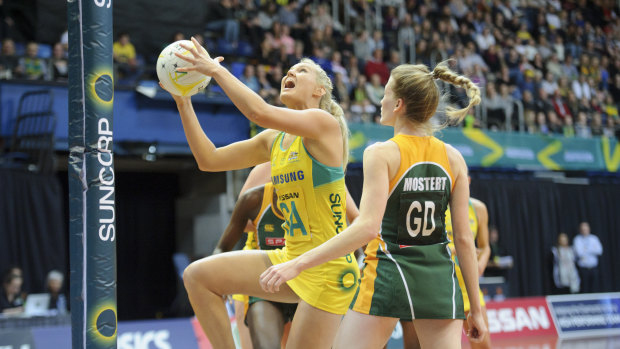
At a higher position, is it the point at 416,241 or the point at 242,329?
the point at 416,241

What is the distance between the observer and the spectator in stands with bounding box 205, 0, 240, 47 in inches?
520

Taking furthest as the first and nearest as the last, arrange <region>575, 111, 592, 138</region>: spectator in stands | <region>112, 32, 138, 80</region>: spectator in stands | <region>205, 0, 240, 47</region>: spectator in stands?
<region>575, 111, 592, 138</region>: spectator in stands < <region>205, 0, 240, 47</region>: spectator in stands < <region>112, 32, 138, 80</region>: spectator in stands

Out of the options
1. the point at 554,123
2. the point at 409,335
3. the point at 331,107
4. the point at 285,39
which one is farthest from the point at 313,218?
the point at 554,123

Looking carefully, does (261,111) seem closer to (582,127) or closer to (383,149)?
(383,149)

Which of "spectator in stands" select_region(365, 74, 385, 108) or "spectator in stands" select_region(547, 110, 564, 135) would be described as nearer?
"spectator in stands" select_region(365, 74, 385, 108)

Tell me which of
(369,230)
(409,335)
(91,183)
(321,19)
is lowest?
(409,335)

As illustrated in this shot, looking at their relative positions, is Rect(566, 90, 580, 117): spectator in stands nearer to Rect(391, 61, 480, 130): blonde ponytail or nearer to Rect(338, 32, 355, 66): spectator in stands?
Rect(338, 32, 355, 66): spectator in stands

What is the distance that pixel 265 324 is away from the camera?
12.8ft

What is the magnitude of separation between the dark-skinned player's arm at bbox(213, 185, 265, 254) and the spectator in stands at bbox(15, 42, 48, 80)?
7.20 metres

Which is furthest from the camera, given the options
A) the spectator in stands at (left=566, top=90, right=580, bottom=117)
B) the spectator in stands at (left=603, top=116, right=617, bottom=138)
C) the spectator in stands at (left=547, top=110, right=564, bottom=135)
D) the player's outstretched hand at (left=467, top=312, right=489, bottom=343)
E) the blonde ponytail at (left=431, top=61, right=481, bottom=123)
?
the spectator in stands at (left=566, top=90, right=580, bottom=117)

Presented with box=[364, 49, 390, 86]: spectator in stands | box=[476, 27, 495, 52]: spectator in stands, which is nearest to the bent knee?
box=[364, 49, 390, 86]: spectator in stands

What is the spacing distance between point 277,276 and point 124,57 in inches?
380

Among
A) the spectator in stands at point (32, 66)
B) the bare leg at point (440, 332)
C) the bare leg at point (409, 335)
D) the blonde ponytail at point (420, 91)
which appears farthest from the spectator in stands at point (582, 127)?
the bare leg at point (440, 332)

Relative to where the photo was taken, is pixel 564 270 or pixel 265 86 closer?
pixel 265 86
